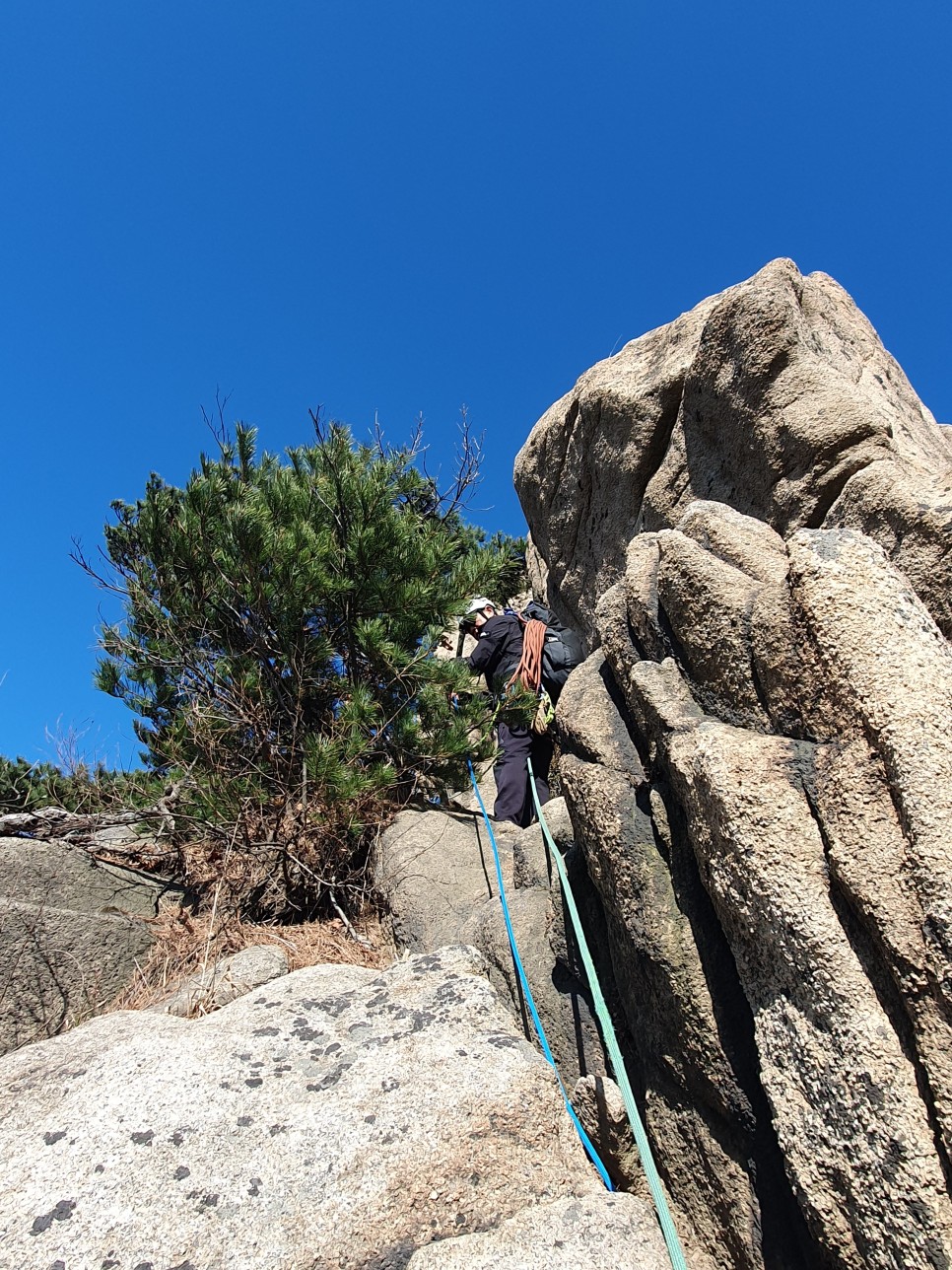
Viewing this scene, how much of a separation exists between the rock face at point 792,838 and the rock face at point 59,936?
251 cm

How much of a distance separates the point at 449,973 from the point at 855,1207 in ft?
5.77

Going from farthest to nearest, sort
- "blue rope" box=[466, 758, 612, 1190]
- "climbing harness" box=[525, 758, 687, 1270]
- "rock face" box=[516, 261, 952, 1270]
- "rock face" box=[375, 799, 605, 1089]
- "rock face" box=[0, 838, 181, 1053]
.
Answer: "rock face" box=[0, 838, 181, 1053] → "rock face" box=[375, 799, 605, 1089] → "blue rope" box=[466, 758, 612, 1190] → "climbing harness" box=[525, 758, 687, 1270] → "rock face" box=[516, 261, 952, 1270]

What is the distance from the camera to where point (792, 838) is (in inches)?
78.3

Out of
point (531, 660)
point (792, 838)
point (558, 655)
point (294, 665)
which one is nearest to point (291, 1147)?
point (792, 838)

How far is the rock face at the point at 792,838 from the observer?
5.63 feet

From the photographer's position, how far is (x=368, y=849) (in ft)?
16.9

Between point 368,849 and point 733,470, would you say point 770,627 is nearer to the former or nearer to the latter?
point 733,470

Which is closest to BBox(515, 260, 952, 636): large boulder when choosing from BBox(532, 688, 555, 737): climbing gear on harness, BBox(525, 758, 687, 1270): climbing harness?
BBox(532, 688, 555, 737): climbing gear on harness

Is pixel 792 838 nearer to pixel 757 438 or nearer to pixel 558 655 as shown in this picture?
pixel 757 438

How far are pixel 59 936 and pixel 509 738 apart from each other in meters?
3.14

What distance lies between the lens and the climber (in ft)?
18.7

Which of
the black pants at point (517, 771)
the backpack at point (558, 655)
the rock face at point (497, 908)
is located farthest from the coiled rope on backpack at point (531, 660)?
the rock face at point (497, 908)

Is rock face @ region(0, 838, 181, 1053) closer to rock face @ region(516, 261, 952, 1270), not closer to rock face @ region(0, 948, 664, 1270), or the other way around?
rock face @ region(0, 948, 664, 1270)

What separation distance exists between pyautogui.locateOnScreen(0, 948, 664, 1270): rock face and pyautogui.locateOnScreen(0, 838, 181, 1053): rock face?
764mm
